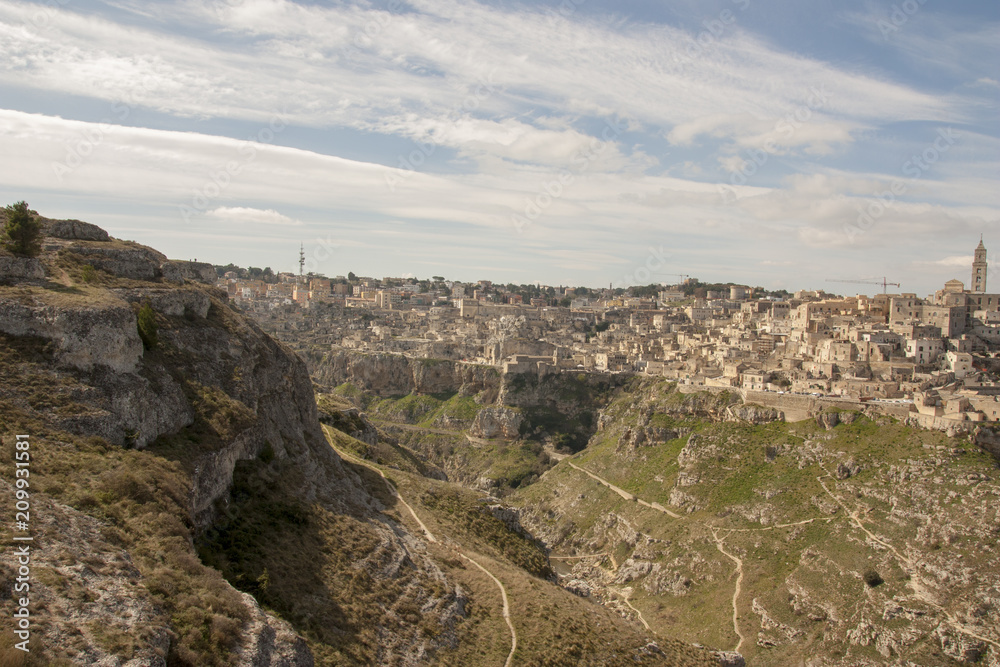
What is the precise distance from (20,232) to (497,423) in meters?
70.7

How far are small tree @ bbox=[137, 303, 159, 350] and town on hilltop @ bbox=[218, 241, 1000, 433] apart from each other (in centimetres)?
5289

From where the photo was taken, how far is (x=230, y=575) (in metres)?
21.7

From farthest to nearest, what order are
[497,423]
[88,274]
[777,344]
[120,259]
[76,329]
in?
[497,423], [777,344], [120,259], [88,274], [76,329]

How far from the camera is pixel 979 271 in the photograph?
83250 millimetres

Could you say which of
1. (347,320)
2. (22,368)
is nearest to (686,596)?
(22,368)

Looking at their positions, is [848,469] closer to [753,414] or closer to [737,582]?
[753,414]

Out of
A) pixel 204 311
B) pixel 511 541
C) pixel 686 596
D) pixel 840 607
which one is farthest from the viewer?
pixel 686 596

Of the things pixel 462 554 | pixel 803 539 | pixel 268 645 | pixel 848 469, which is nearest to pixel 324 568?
pixel 268 645

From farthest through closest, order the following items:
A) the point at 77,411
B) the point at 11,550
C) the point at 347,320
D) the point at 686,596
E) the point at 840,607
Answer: the point at 347,320 → the point at 686,596 → the point at 840,607 → the point at 77,411 → the point at 11,550

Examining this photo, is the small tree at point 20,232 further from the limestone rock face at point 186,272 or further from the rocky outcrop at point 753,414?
the rocky outcrop at point 753,414

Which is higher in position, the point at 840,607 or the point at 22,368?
the point at 22,368

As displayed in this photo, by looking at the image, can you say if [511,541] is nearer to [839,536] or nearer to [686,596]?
[686,596]

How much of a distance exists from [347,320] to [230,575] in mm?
126092

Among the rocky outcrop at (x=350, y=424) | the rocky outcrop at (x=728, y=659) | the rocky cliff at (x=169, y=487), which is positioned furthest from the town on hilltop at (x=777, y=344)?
the rocky cliff at (x=169, y=487)
